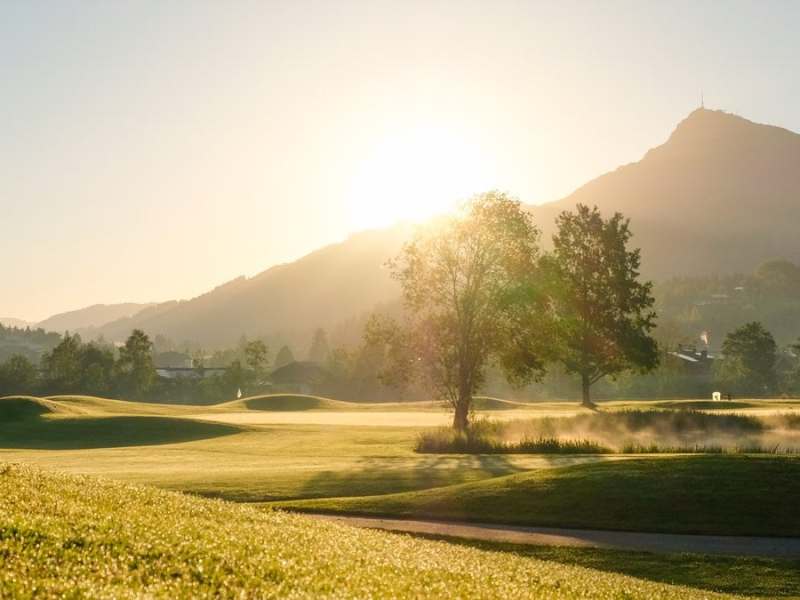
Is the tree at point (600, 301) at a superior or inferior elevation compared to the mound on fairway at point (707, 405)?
superior

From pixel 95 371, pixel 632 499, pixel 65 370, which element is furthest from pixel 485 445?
pixel 65 370

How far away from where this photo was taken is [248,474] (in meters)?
39.5

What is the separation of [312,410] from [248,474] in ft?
237

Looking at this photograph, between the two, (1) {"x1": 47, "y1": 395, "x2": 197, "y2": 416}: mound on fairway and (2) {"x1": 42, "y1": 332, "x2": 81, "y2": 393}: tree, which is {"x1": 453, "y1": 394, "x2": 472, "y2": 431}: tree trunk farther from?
(2) {"x1": 42, "y1": 332, "x2": 81, "y2": 393}: tree

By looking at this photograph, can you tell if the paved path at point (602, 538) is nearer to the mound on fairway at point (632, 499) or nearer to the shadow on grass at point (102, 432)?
the mound on fairway at point (632, 499)

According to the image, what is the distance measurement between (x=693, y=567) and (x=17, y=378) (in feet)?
567

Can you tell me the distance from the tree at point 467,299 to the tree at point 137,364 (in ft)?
402

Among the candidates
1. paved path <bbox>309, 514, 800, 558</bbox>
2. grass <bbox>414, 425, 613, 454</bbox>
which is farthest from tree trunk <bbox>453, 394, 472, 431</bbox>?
paved path <bbox>309, 514, 800, 558</bbox>

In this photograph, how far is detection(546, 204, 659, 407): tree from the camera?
83500 millimetres

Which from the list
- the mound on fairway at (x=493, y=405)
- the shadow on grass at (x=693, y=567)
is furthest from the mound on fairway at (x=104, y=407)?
the shadow on grass at (x=693, y=567)

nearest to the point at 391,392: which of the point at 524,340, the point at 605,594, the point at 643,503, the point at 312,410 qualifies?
the point at 312,410

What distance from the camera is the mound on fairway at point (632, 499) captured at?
27125 mm

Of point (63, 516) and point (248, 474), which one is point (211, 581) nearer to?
point (63, 516)

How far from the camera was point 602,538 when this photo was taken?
83.9 feet
